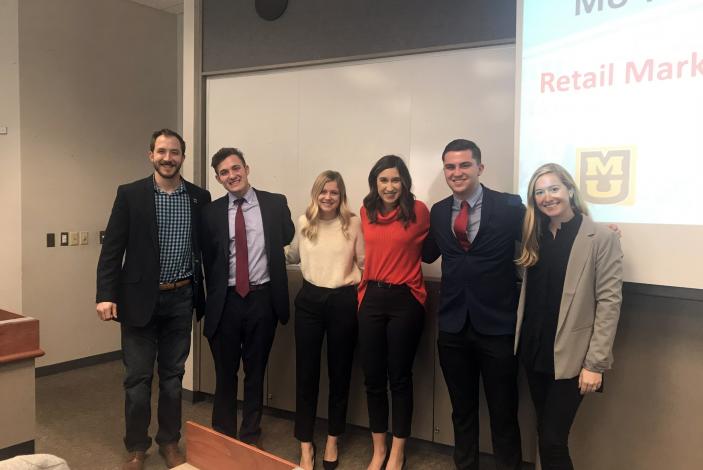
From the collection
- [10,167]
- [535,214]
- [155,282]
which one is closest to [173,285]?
[155,282]

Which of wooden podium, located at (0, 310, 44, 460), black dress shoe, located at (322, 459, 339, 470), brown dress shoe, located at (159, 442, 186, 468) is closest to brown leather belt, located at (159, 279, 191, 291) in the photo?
wooden podium, located at (0, 310, 44, 460)

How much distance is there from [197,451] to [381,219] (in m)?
1.29

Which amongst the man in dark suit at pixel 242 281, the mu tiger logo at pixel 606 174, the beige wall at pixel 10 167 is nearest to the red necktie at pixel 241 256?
the man in dark suit at pixel 242 281

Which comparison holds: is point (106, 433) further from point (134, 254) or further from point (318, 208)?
point (318, 208)

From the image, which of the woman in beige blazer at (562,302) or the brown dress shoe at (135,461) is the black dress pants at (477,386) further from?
the brown dress shoe at (135,461)

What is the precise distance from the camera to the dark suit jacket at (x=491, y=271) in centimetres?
230

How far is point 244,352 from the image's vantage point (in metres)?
2.79

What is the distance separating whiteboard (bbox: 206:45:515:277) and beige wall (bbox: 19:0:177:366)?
1.32 m

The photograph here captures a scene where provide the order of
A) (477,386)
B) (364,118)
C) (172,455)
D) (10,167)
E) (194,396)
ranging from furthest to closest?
(10,167)
(194,396)
(364,118)
(172,455)
(477,386)

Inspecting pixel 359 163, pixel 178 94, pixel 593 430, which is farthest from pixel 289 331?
pixel 178 94

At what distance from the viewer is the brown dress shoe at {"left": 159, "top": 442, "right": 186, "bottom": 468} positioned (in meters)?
2.73

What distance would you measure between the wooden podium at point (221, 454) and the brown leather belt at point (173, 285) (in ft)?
3.23

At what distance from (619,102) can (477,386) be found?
1367mm

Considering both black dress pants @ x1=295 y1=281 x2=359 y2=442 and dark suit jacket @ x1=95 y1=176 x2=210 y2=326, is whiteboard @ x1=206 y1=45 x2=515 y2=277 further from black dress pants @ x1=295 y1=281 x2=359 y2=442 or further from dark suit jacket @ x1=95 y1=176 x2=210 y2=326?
dark suit jacket @ x1=95 y1=176 x2=210 y2=326
